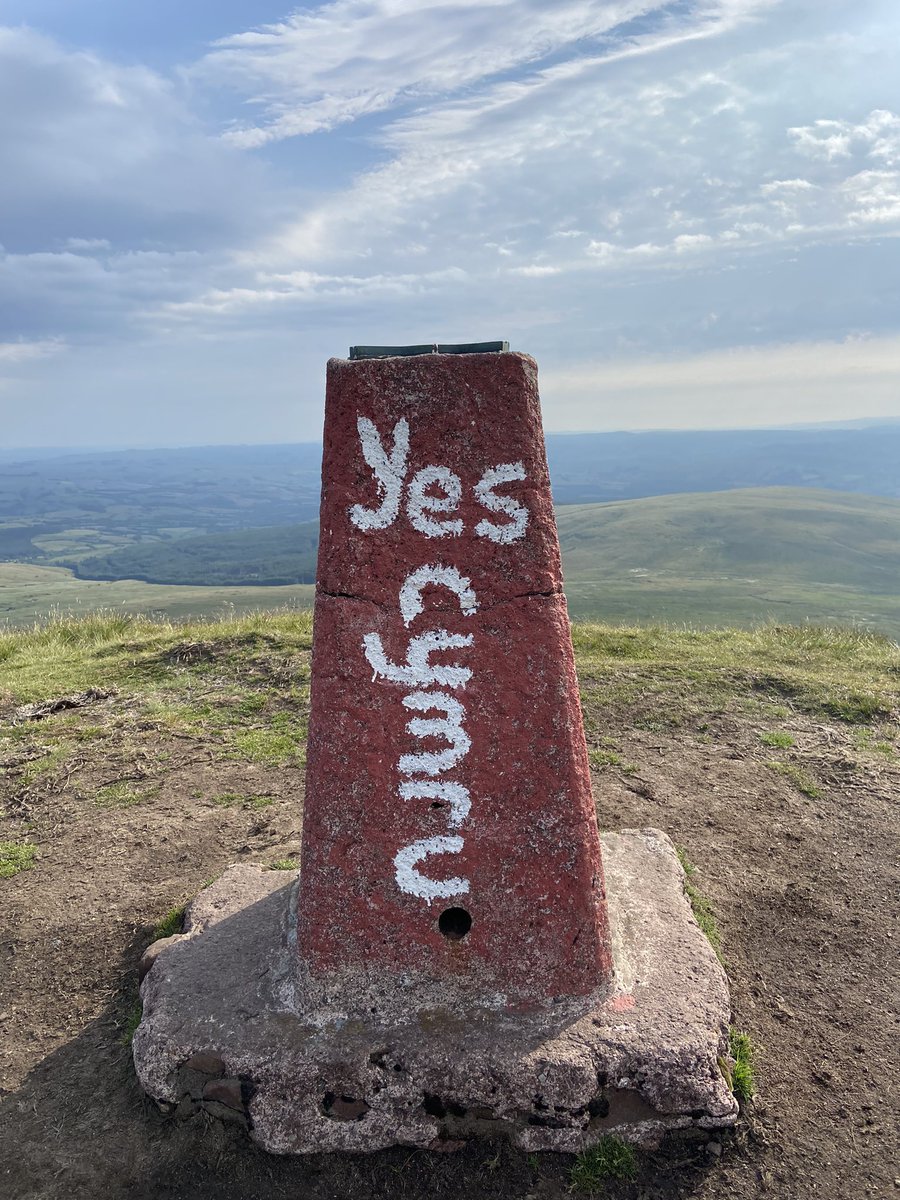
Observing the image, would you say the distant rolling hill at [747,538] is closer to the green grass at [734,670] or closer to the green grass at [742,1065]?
the green grass at [734,670]

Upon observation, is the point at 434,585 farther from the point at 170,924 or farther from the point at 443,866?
the point at 170,924

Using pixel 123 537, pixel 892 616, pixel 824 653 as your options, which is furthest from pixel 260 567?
pixel 824 653

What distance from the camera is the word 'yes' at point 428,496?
12.1ft

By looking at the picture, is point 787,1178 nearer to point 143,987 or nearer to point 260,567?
point 143,987

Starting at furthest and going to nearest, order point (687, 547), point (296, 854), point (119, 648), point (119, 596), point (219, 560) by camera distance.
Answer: point (219, 560) → point (687, 547) → point (119, 596) → point (119, 648) → point (296, 854)

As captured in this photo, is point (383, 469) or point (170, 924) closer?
point (383, 469)

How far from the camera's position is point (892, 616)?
83.1 m

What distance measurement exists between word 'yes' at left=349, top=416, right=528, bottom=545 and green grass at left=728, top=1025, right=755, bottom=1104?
286 centimetres

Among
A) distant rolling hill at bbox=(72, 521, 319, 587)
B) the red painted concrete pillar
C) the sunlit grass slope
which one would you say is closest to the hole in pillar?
the red painted concrete pillar

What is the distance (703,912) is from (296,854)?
116 inches

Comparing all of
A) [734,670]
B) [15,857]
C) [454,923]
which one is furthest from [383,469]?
[734,670]

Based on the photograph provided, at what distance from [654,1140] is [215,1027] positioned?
84.1 inches

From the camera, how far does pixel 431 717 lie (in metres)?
3.83

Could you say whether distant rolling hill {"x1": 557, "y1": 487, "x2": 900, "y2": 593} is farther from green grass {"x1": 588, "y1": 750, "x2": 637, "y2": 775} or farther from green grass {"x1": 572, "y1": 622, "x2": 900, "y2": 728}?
green grass {"x1": 588, "y1": 750, "x2": 637, "y2": 775}
